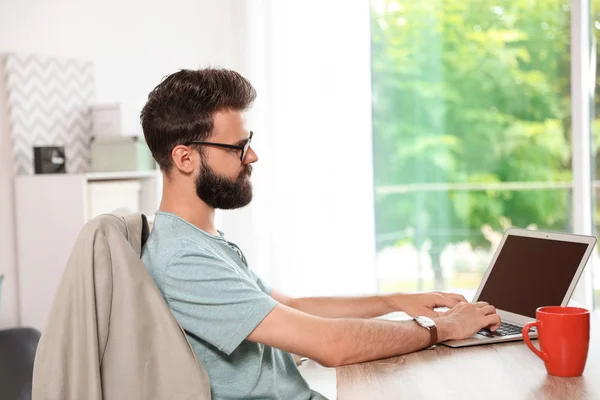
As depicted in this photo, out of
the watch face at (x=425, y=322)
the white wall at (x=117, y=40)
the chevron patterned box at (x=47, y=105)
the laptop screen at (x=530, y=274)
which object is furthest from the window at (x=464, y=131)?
the watch face at (x=425, y=322)

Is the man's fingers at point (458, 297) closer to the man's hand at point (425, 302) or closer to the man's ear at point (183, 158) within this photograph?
the man's hand at point (425, 302)

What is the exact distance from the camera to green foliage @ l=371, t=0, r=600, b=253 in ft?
12.9

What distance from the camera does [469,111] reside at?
416cm

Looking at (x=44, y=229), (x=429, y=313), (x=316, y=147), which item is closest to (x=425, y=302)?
(x=429, y=313)

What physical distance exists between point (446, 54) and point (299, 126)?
2.82 feet

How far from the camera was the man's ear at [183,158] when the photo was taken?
5.44 feet

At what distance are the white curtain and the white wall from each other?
248 millimetres

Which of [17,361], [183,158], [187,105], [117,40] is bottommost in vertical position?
[17,361]

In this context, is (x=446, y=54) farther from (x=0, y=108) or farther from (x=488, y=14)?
(x=0, y=108)

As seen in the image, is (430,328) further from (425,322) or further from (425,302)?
(425,302)

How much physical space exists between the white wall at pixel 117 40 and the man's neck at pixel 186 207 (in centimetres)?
176

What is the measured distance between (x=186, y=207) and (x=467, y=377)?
26.5 inches

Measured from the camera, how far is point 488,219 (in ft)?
13.6

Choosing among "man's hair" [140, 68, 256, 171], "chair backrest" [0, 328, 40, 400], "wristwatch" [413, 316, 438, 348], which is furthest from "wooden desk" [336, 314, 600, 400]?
"chair backrest" [0, 328, 40, 400]
